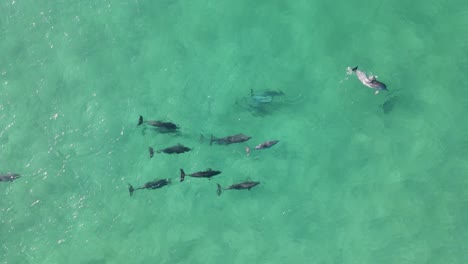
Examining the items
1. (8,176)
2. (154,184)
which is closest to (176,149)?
(154,184)

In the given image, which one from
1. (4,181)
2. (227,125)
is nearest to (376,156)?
(227,125)

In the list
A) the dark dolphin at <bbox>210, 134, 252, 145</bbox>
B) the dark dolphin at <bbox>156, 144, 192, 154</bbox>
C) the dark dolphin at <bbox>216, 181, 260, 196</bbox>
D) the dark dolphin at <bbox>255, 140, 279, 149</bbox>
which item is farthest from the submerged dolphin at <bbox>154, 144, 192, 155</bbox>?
the dark dolphin at <bbox>255, 140, 279, 149</bbox>

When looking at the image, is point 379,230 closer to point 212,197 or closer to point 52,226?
point 212,197

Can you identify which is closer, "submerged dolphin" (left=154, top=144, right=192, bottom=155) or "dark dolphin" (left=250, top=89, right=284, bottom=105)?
"submerged dolphin" (left=154, top=144, right=192, bottom=155)

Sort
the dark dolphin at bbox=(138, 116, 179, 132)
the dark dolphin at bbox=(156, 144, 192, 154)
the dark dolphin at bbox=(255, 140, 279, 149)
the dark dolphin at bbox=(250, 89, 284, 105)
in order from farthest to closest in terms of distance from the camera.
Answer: the dark dolphin at bbox=(250, 89, 284, 105)
the dark dolphin at bbox=(255, 140, 279, 149)
the dark dolphin at bbox=(138, 116, 179, 132)
the dark dolphin at bbox=(156, 144, 192, 154)

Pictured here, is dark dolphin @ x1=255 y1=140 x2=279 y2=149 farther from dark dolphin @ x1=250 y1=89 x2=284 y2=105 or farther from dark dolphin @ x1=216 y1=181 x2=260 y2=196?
dark dolphin @ x1=250 y1=89 x2=284 y2=105

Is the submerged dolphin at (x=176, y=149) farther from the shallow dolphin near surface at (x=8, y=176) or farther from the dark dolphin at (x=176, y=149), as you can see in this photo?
the shallow dolphin near surface at (x=8, y=176)

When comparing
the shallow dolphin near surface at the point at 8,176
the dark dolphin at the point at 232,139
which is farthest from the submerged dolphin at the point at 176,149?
the shallow dolphin near surface at the point at 8,176

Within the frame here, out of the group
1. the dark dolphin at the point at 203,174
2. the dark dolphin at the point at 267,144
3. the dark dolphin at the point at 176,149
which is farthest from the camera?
the dark dolphin at the point at 267,144
